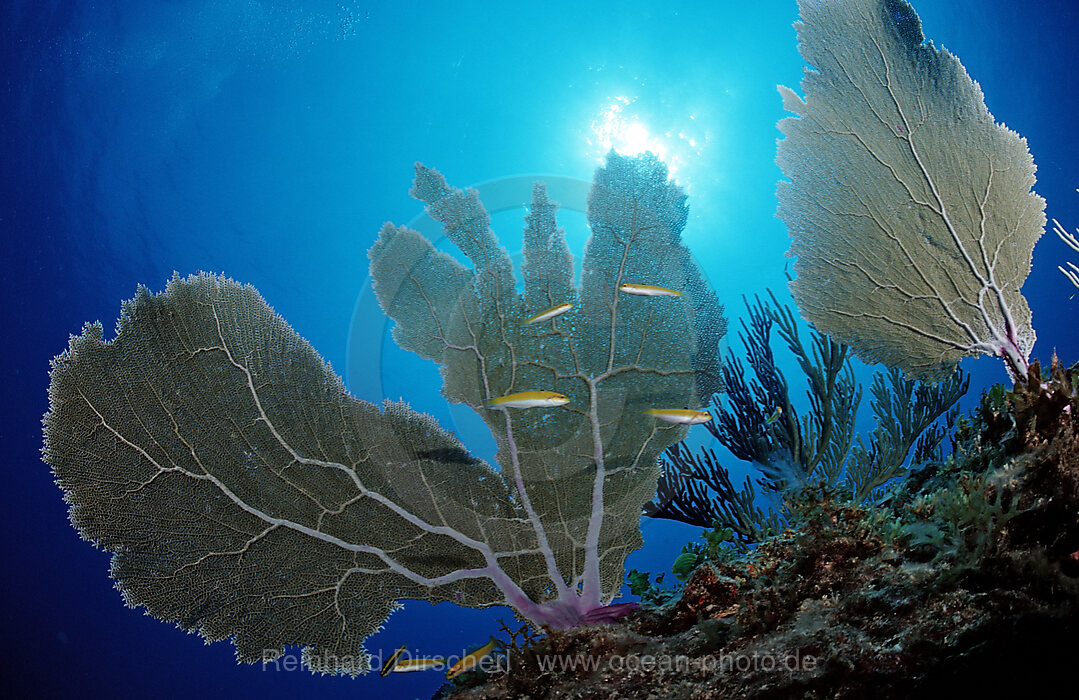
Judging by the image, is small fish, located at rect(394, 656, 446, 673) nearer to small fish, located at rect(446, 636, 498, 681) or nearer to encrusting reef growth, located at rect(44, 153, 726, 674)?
small fish, located at rect(446, 636, 498, 681)

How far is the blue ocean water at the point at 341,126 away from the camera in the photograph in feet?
43.6

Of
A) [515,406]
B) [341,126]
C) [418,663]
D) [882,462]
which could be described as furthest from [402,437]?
[341,126]

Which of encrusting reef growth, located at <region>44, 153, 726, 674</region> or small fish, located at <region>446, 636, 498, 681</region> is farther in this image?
encrusting reef growth, located at <region>44, 153, 726, 674</region>

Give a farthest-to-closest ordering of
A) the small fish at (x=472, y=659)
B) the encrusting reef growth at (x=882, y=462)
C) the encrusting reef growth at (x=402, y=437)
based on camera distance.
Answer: the encrusting reef growth at (x=402, y=437)
the small fish at (x=472, y=659)
the encrusting reef growth at (x=882, y=462)

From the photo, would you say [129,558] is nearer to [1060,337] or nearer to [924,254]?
[924,254]

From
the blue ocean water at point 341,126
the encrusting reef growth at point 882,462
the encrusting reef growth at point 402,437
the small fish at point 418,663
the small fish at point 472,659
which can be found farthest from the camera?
the blue ocean water at point 341,126

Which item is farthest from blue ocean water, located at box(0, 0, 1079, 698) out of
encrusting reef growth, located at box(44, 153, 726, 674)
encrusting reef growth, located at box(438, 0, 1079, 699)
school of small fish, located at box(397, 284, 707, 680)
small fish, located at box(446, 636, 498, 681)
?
small fish, located at box(446, 636, 498, 681)

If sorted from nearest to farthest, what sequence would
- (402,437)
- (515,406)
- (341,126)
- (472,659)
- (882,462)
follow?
1. (472,659)
2. (515,406)
3. (402,437)
4. (882,462)
5. (341,126)

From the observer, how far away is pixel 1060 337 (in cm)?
2433

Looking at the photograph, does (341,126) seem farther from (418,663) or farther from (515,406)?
(418,663)

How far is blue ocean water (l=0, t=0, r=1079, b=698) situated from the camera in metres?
13.3

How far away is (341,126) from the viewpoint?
1680 centimetres

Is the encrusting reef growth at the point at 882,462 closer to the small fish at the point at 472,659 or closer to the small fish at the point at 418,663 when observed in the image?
the small fish at the point at 472,659

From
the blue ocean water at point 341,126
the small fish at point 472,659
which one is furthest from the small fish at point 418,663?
the blue ocean water at point 341,126
